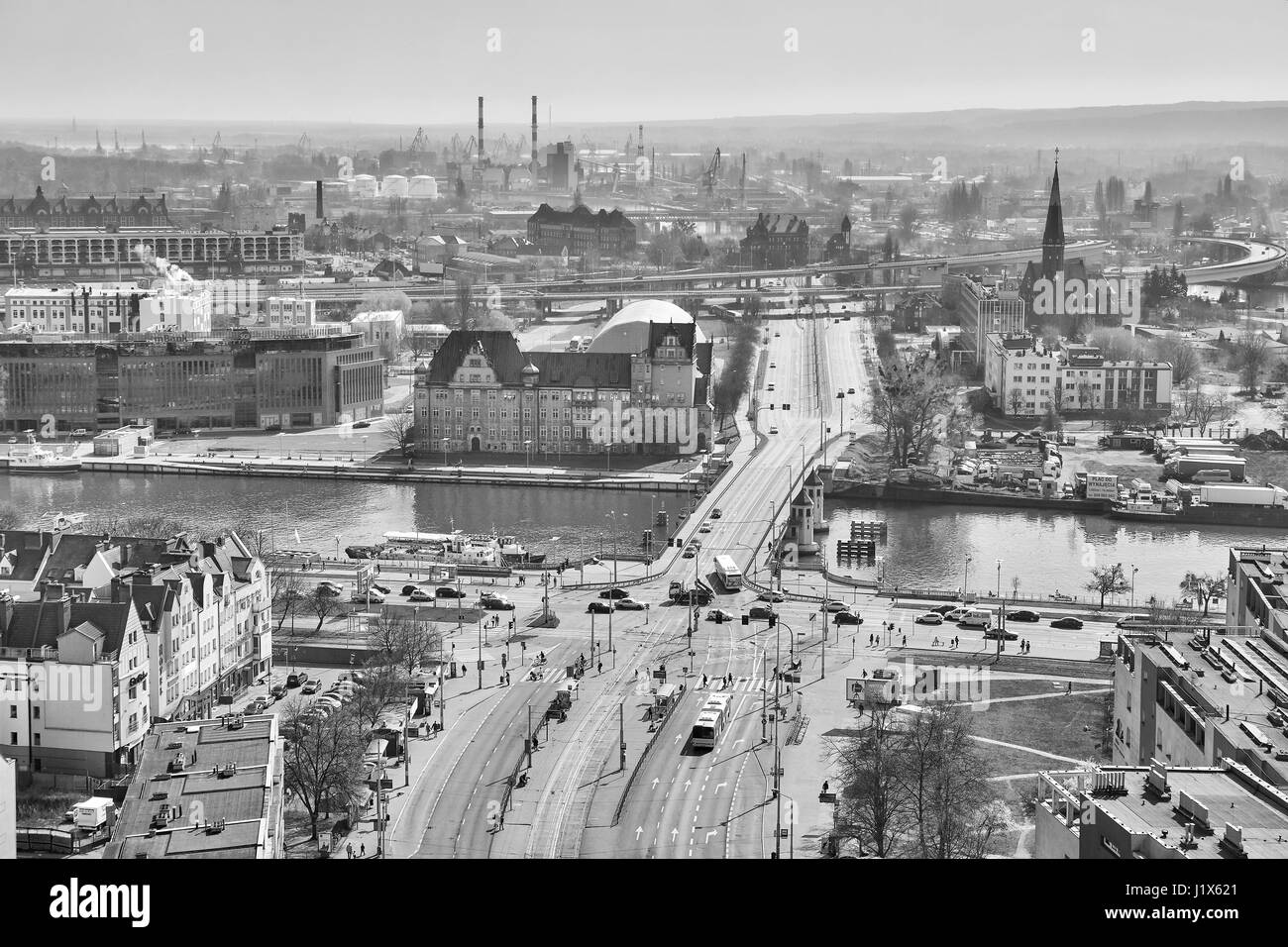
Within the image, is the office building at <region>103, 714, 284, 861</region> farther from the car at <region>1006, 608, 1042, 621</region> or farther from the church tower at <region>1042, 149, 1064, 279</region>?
the church tower at <region>1042, 149, 1064, 279</region>

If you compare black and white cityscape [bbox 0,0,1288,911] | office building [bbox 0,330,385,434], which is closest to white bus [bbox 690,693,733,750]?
black and white cityscape [bbox 0,0,1288,911]

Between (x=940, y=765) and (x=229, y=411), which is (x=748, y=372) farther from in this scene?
(x=940, y=765)

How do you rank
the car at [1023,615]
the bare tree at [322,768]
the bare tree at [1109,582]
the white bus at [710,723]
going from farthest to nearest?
the bare tree at [1109,582] → the car at [1023,615] → the white bus at [710,723] → the bare tree at [322,768]

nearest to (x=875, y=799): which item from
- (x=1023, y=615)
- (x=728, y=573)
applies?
(x=1023, y=615)


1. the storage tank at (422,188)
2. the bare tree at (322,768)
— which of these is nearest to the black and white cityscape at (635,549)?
the bare tree at (322,768)

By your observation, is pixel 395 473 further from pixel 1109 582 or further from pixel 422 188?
pixel 422 188

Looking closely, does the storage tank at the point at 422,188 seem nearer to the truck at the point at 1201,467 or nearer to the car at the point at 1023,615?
the truck at the point at 1201,467

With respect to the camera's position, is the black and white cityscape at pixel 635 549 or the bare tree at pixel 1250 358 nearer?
the black and white cityscape at pixel 635 549
